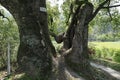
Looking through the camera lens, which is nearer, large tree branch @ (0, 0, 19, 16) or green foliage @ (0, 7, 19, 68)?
large tree branch @ (0, 0, 19, 16)

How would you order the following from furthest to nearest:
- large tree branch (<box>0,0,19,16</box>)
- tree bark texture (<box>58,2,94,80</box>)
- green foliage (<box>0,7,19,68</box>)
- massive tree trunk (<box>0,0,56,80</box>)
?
green foliage (<box>0,7,19,68</box>) < tree bark texture (<box>58,2,94,80</box>) < large tree branch (<box>0,0,19,16</box>) < massive tree trunk (<box>0,0,56,80</box>)

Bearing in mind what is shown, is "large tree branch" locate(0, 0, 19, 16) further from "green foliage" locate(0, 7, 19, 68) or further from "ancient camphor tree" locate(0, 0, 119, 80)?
"green foliage" locate(0, 7, 19, 68)

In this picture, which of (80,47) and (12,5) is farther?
(80,47)

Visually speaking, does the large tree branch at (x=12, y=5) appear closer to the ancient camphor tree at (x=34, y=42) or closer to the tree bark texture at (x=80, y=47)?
the ancient camphor tree at (x=34, y=42)

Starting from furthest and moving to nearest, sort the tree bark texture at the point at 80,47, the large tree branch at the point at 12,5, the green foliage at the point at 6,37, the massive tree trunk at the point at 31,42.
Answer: the green foliage at the point at 6,37, the tree bark texture at the point at 80,47, the large tree branch at the point at 12,5, the massive tree trunk at the point at 31,42

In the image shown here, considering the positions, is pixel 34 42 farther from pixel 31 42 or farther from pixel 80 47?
pixel 80 47

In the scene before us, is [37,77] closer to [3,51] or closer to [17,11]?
[17,11]

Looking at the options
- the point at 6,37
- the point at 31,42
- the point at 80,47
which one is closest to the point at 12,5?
the point at 31,42

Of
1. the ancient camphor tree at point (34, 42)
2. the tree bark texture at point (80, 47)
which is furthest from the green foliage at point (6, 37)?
the ancient camphor tree at point (34, 42)

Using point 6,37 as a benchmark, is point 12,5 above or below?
above

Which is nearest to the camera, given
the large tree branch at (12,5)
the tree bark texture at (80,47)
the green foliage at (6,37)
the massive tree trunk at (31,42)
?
the massive tree trunk at (31,42)

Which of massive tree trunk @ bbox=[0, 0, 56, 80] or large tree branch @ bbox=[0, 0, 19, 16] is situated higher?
large tree branch @ bbox=[0, 0, 19, 16]

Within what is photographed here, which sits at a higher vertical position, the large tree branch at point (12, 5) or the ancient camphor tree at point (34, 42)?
the large tree branch at point (12, 5)

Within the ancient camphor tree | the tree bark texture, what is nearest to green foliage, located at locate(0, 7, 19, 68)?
the tree bark texture
